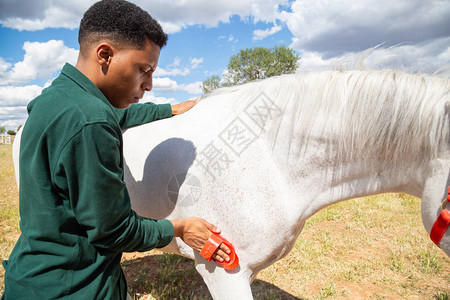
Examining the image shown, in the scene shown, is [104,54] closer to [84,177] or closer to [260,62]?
[84,177]

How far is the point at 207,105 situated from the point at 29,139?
1182 millimetres

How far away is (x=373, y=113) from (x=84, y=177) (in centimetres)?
143

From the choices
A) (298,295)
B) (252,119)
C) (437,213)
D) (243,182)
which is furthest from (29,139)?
(298,295)

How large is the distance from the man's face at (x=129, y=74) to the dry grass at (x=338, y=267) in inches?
100

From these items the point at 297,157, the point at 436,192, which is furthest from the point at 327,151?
the point at 436,192

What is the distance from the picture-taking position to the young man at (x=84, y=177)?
97 centimetres

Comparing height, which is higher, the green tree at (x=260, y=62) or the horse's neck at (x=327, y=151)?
the green tree at (x=260, y=62)

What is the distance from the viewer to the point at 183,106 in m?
2.20

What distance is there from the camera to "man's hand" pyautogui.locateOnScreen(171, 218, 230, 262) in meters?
1.42

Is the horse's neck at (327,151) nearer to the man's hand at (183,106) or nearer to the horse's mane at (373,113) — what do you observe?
the horse's mane at (373,113)

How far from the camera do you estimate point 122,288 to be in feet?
4.56

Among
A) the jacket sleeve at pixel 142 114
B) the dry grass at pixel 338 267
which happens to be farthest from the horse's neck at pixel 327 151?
the dry grass at pixel 338 267

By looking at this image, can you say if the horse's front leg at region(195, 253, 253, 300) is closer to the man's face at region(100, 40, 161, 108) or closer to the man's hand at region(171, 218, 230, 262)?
the man's hand at region(171, 218, 230, 262)

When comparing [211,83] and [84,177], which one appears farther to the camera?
[211,83]
